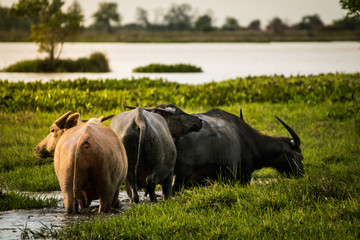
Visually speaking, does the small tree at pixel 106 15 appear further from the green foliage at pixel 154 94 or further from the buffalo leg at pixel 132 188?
the buffalo leg at pixel 132 188

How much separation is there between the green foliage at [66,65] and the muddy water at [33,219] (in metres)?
23.8

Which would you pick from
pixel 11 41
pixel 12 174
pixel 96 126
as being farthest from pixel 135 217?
pixel 11 41

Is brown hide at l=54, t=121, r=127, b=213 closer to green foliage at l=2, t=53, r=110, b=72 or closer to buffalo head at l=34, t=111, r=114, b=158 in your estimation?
buffalo head at l=34, t=111, r=114, b=158

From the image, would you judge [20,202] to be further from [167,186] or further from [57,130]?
[167,186]

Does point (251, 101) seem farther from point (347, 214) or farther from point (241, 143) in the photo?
point (347, 214)

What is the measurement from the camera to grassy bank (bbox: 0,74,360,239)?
15.5 feet

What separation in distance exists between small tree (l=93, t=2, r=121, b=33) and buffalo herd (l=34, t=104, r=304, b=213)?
91737mm

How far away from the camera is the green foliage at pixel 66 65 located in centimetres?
2842

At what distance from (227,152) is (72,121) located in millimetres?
2373

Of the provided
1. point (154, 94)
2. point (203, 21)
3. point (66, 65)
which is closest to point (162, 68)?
point (66, 65)

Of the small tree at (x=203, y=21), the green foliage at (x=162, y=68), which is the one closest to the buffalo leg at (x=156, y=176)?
the green foliage at (x=162, y=68)

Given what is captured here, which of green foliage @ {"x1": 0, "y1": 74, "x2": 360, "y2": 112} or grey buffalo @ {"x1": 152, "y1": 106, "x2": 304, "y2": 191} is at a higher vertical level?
grey buffalo @ {"x1": 152, "y1": 106, "x2": 304, "y2": 191}

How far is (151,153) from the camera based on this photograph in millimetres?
5555

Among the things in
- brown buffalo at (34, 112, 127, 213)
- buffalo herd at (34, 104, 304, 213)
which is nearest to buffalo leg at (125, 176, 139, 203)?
buffalo herd at (34, 104, 304, 213)
